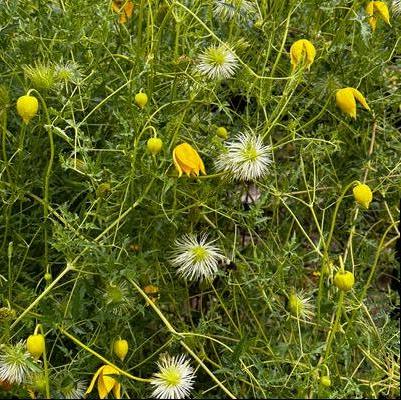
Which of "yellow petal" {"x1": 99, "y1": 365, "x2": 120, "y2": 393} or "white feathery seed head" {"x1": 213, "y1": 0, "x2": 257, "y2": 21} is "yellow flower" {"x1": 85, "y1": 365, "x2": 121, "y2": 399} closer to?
"yellow petal" {"x1": 99, "y1": 365, "x2": 120, "y2": 393}

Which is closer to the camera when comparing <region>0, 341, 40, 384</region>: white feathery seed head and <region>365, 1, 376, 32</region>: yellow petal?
<region>0, 341, 40, 384</region>: white feathery seed head

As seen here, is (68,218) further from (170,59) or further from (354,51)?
(354,51)

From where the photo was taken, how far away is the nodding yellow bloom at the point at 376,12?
1263mm

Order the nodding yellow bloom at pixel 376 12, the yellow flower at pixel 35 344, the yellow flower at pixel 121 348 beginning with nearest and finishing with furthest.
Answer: the yellow flower at pixel 35 344 < the yellow flower at pixel 121 348 < the nodding yellow bloom at pixel 376 12

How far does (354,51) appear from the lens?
4.64 feet

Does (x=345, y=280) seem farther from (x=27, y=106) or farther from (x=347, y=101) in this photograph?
(x=27, y=106)

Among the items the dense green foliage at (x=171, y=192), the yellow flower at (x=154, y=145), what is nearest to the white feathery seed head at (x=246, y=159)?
the dense green foliage at (x=171, y=192)

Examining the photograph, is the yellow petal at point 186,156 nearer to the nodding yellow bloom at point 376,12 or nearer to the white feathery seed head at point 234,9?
the white feathery seed head at point 234,9

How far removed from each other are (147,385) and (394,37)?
2.44 ft

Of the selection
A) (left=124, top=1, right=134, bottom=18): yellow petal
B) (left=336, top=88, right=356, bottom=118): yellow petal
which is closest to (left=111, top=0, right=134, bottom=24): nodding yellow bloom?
(left=124, top=1, right=134, bottom=18): yellow petal

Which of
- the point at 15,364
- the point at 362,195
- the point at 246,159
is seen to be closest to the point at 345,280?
the point at 362,195

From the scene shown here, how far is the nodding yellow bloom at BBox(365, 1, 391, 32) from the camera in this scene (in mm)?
1263

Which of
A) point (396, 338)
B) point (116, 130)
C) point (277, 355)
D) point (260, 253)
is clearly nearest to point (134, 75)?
point (116, 130)

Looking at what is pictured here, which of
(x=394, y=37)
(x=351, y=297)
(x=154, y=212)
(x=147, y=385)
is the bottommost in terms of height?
(x=147, y=385)
